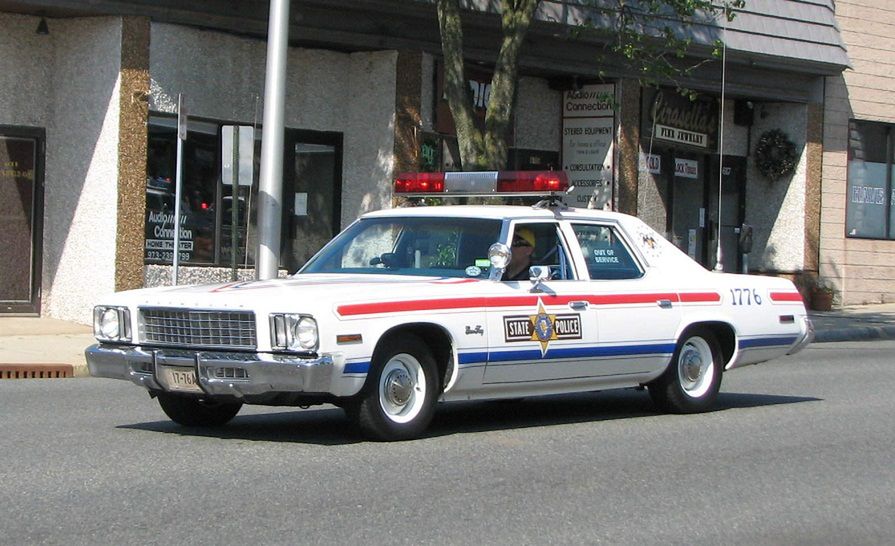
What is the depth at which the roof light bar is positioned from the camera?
10.3m

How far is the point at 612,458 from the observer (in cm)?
873

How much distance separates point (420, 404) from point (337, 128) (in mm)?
12014

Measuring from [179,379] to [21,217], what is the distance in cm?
1055

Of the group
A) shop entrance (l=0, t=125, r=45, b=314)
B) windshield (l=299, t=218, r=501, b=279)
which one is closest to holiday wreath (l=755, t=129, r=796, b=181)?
shop entrance (l=0, t=125, r=45, b=314)

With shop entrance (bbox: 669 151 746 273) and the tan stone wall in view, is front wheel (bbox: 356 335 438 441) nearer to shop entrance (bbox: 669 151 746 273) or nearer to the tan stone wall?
shop entrance (bbox: 669 151 746 273)

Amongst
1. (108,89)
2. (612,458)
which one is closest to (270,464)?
(612,458)

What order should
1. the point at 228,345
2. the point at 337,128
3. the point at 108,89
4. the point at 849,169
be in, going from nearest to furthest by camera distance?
the point at 228,345
the point at 108,89
the point at 337,128
the point at 849,169

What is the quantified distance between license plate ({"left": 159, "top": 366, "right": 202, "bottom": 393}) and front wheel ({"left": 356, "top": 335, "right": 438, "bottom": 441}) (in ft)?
3.37

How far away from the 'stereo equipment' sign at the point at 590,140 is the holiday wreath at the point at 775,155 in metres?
4.53

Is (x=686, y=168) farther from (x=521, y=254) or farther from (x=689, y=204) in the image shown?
(x=521, y=254)

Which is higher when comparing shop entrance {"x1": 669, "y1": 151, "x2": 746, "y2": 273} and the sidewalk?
shop entrance {"x1": 669, "y1": 151, "x2": 746, "y2": 273}

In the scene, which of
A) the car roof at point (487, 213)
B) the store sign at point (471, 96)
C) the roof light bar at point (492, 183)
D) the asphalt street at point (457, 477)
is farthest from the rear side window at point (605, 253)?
the store sign at point (471, 96)

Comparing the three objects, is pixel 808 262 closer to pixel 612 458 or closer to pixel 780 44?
pixel 780 44

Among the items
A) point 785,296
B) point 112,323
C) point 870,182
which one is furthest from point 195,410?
point 870,182
